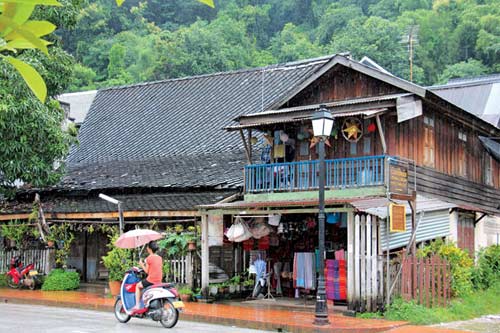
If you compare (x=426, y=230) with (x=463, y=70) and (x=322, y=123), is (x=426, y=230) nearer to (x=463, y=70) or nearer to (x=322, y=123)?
(x=322, y=123)

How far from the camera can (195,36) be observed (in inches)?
2114

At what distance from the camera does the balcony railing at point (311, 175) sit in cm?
1678

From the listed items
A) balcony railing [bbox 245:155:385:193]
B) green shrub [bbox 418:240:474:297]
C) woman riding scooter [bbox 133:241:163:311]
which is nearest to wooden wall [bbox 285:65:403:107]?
balcony railing [bbox 245:155:385:193]

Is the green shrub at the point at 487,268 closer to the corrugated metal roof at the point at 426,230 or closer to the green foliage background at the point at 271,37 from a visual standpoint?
the corrugated metal roof at the point at 426,230

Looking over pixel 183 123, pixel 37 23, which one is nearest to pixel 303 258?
pixel 183 123

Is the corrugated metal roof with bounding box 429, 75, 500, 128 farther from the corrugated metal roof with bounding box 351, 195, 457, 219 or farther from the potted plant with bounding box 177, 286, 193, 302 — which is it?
the potted plant with bounding box 177, 286, 193, 302

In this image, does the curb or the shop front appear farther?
the shop front

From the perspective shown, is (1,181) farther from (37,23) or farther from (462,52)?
(462,52)

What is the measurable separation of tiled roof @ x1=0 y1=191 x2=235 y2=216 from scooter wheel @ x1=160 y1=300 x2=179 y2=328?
5.40 m

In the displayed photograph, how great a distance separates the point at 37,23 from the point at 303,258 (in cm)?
1693

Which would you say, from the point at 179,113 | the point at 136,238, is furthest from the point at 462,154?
the point at 136,238

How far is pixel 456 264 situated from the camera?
55.1ft

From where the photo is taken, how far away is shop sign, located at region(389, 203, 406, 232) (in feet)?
50.8

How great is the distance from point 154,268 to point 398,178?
6531 millimetres
